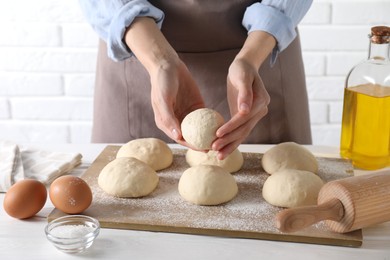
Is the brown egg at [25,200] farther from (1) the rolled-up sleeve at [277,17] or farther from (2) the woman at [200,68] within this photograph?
(1) the rolled-up sleeve at [277,17]

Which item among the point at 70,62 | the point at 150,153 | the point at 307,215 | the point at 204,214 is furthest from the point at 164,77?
the point at 70,62

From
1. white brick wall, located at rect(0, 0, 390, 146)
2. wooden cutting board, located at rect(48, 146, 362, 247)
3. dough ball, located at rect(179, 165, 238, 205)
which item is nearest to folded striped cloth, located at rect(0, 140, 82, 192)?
wooden cutting board, located at rect(48, 146, 362, 247)

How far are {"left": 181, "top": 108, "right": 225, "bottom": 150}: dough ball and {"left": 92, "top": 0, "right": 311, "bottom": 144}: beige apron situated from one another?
1.17 feet

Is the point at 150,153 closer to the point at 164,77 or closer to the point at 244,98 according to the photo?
the point at 164,77

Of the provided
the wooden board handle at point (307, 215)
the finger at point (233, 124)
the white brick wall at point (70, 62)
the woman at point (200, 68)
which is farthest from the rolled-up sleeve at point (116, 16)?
the white brick wall at point (70, 62)

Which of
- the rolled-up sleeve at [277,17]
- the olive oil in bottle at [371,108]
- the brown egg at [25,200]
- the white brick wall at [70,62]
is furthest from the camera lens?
the white brick wall at [70,62]

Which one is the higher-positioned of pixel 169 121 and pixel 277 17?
pixel 277 17

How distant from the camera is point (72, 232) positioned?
101cm

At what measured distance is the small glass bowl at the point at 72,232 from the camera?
0.98m

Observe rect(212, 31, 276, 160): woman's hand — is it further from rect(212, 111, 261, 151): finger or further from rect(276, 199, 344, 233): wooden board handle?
rect(276, 199, 344, 233): wooden board handle

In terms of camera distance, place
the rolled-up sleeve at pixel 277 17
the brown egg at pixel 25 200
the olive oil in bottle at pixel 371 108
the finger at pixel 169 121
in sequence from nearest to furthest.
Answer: the brown egg at pixel 25 200 < the finger at pixel 169 121 < the olive oil in bottle at pixel 371 108 < the rolled-up sleeve at pixel 277 17

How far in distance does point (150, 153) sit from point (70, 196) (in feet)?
0.86

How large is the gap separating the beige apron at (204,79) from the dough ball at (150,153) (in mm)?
232

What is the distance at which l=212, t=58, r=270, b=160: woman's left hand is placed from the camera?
3.76 feet
